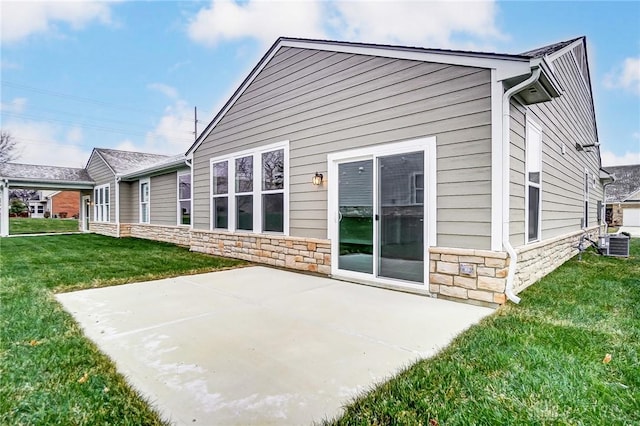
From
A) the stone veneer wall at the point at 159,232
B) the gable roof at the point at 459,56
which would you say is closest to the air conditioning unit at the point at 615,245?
the gable roof at the point at 459,56

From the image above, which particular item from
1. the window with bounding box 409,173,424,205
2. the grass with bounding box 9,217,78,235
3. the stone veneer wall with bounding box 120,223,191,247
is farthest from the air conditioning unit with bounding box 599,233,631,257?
the grass with bounding box 9,217,78,235

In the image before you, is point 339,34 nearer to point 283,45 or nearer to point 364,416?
point 283,45

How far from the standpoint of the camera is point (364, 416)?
→ 1.78 meters

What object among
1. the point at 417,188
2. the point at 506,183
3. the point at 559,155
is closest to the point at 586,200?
the point at 559,155

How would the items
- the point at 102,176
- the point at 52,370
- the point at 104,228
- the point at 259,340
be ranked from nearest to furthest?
the point at 52,370
the point at 259,340
the point at 104,228
the point at 102,176

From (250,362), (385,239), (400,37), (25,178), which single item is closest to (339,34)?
(400,37)

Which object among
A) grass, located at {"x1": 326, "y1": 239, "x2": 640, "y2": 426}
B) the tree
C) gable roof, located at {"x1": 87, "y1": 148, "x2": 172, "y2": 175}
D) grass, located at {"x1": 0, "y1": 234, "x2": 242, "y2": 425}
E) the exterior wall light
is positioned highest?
the tree

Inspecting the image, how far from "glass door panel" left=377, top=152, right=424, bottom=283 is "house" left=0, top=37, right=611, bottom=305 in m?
0.02

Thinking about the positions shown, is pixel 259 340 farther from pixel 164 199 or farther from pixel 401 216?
pixel 164 199

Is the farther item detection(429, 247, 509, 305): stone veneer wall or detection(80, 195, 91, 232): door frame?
detection(80, 195, 91, 232): door frame

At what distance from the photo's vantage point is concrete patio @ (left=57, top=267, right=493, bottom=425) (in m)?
1.99

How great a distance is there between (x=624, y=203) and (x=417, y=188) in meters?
30.3

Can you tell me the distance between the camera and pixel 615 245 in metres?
7.88

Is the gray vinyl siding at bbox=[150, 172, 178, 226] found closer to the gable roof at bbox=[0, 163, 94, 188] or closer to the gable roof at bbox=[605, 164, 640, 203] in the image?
the gable roof at bbox=[0, 163, 94, 188]
